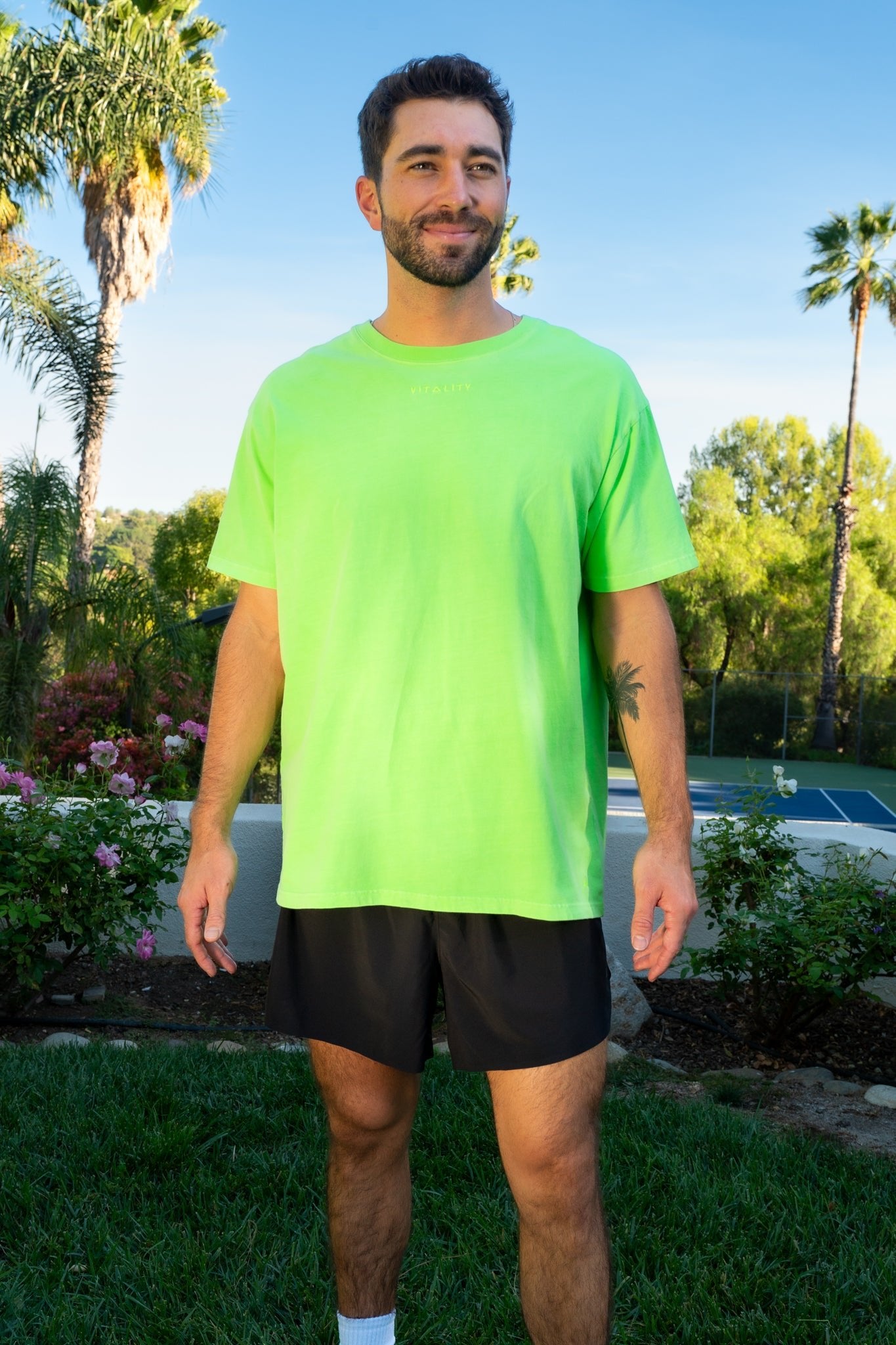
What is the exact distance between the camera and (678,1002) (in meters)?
4.83

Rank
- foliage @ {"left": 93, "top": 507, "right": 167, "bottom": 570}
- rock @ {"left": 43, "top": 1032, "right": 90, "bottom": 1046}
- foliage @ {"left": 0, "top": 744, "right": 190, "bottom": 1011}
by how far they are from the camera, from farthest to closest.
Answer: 1. foliage @ {"left": 93, "top": 507, "right": 167, "bottom": 570}
2. foliage @ {"left": 0, "top": 744, "right": 190, "bottom": 1011}
3. rock @ {"left": 43, "top": 1032, "right": 90, "bottom": 1046}

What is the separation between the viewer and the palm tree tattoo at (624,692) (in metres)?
1.69

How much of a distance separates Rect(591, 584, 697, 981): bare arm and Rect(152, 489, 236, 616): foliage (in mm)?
24974

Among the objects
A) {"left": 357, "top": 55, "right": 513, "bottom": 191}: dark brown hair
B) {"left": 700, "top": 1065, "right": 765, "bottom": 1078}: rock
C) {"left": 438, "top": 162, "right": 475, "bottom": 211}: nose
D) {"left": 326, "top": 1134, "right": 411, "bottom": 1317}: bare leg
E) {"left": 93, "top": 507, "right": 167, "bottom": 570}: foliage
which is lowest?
{"left": 700, "top": 1065, "right": 765, "bottom": 1078}: rock

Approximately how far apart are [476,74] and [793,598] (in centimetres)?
3445

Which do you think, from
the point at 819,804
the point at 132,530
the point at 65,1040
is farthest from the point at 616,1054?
the point at 132,530

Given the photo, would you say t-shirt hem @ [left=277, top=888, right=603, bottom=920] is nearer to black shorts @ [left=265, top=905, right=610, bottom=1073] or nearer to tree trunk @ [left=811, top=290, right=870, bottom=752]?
black shorts @ [left=265, top=905, right=610, bottom=1073]

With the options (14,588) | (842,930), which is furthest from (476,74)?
(14,588)

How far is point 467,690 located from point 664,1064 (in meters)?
2.94

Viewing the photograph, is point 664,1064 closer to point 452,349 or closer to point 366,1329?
point 366,1329

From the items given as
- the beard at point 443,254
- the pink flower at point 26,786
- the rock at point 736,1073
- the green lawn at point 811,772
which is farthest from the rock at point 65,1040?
the green lawn at point 811,772

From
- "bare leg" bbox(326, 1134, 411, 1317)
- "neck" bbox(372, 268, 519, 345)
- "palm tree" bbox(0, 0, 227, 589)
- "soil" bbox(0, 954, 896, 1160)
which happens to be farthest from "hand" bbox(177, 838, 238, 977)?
"palm tree" bbox(0, 0, 227, 589)

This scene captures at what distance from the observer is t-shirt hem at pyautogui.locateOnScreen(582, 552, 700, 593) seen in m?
1.68

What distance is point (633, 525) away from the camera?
169 centimetres
